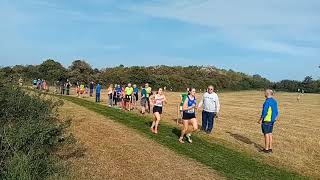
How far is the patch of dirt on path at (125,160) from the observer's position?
13.4 metres

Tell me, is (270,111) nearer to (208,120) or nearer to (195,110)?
(195,110)

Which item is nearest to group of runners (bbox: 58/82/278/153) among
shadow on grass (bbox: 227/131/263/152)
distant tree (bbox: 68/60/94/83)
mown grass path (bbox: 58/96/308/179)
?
mown grass path (bbox: 58/96/308/179)

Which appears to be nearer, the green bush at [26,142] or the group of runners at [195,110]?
the green bush at [26,142]

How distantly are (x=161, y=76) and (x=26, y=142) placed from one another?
3344 inches

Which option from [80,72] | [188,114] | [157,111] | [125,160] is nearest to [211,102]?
[157,111]

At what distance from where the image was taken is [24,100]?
15625 millimetres

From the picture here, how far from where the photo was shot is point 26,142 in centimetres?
1241

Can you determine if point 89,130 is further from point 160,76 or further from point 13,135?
point 160,76

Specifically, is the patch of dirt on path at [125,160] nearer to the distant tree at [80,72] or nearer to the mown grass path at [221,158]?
the mown grass path at [221,158]

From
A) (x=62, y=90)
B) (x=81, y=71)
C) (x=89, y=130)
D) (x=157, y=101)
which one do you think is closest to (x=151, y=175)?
(x=89, y=130)

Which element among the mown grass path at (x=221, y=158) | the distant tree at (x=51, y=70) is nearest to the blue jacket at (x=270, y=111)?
the mown grass path at (x=221, y=158)

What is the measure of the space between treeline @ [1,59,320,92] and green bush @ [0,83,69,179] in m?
64.5

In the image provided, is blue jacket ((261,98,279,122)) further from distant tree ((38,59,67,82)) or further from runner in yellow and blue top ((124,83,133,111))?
distant tree ((38,59,67,82))

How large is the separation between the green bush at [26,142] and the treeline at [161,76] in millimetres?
64459
